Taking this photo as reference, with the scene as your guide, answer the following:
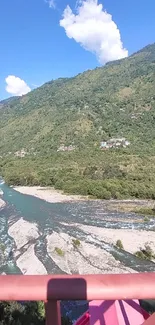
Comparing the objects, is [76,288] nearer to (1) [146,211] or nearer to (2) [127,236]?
(2) [127,236]

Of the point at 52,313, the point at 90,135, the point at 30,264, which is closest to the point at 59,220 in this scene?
the point at 30,264

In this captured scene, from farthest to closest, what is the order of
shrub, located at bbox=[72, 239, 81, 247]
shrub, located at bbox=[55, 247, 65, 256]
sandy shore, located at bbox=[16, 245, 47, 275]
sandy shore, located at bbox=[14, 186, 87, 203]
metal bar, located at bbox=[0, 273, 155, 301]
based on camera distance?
sandy shore, located at bbox=[14, 186, 87, 203], shrub, located at bbox=[72, 239, 81, 247], shrub, located at bbox=[55, 247, 65, 256], sandy shore, located at bbox=[16, 245, 47, 275], metal bar, located at bbox=[0, 273, 155, 301]

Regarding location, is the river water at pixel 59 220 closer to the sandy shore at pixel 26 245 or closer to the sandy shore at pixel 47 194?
the sandy shore at pixel 26 245

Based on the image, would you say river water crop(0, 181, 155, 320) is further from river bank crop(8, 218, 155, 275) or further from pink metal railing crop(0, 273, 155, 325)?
pink metal railing crop(0, 273, 155, 325)

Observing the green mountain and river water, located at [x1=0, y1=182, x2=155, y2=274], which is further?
the green mountain

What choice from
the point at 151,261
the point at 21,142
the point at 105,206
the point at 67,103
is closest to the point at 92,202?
the point at 105,206

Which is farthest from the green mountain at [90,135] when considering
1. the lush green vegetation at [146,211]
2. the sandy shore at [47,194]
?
the lush green vegetation at [146,211]

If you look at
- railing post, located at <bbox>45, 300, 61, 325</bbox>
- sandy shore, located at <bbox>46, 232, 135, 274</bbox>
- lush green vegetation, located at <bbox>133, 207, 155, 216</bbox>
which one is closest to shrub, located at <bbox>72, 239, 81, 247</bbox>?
sandy shore, located at <bbox>46, 232, 135, 274</bbox>
